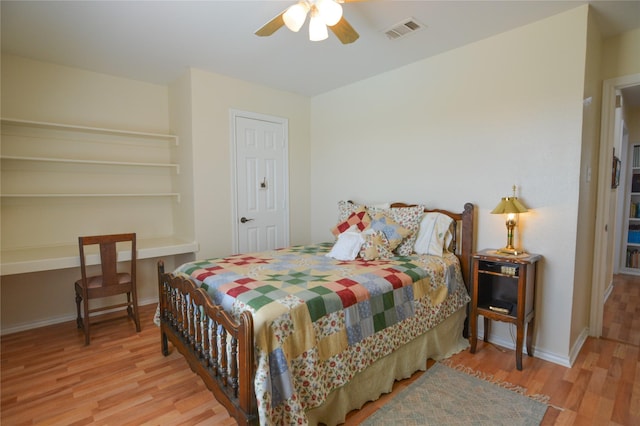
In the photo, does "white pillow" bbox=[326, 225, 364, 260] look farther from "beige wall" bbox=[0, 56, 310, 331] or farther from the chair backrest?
the chair backrest

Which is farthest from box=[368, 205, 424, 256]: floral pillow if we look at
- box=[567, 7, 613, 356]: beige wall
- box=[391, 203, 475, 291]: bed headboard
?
box=[567, 7, 613, 356]: beige wall

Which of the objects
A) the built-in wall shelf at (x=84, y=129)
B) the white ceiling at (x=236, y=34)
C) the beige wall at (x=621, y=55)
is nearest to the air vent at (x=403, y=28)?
the white ceiling at (x=236, y=34)

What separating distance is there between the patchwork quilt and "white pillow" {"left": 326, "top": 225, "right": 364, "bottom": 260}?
9cm

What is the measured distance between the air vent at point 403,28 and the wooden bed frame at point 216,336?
1477 mm

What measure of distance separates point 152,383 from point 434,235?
2.42 metres

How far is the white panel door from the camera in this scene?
3.72 metres

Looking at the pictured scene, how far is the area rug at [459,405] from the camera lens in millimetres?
1806

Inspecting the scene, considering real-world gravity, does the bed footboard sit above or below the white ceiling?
below

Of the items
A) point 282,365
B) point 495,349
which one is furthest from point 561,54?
point 282,365

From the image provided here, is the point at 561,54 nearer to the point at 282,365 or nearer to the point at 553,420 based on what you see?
the point at 553,420

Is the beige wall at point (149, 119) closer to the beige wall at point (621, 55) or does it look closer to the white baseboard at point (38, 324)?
the white baseboard at point (38, 324)

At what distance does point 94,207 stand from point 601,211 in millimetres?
4816

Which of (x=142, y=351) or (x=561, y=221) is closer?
(x=561, y=221)

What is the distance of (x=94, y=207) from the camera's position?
341 cm
